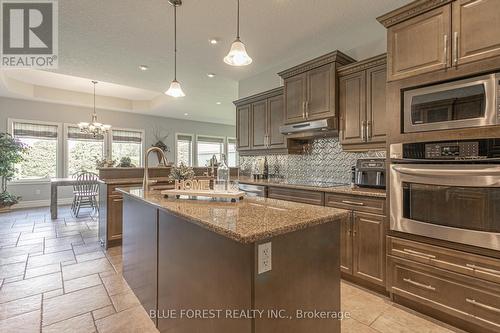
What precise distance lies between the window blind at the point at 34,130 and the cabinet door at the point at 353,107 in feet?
24.1

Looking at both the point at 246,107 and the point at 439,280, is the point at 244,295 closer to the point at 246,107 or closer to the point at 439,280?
the point at 439,280

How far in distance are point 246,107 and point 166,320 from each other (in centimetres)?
345

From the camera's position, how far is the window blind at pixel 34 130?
6.39 metres

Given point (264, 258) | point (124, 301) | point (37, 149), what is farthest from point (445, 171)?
point (37, 149)

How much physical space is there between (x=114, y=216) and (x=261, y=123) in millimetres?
2585

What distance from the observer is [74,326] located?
194cm

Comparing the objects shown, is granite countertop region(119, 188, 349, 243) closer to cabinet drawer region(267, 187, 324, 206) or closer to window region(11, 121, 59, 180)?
cabinet drawer region(267, 187, 324, 206)

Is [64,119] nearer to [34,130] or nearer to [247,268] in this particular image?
[34,130]

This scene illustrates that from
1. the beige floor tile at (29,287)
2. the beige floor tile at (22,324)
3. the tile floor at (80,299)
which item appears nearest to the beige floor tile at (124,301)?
the tile floor at (80,299)

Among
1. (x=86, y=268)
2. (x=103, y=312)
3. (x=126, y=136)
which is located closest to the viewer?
(x=103, y=312)

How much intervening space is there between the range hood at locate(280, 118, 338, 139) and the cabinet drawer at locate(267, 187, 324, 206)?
2.62ft

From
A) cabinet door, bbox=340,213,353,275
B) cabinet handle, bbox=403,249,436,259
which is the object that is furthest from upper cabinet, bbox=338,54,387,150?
cabinet handle, bbox=403,249,436,259

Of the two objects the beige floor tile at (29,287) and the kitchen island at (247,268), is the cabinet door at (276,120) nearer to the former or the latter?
the kitchen island at (247,268)

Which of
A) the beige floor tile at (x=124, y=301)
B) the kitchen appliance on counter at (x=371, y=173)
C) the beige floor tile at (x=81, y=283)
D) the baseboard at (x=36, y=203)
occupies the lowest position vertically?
the beige floor tile at (x=124, y=301)
